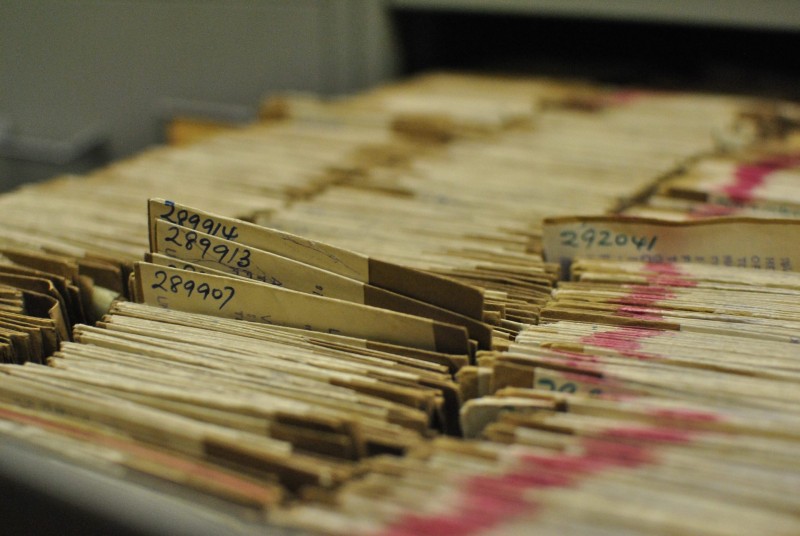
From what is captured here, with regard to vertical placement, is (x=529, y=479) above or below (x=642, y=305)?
below

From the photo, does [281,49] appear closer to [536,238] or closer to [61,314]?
[536,238]

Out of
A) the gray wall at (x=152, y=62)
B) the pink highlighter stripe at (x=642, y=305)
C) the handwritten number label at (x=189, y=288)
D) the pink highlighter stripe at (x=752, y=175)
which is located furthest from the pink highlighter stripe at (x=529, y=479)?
the gray wall at (x=152, y=62)

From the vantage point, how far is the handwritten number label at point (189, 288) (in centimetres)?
149

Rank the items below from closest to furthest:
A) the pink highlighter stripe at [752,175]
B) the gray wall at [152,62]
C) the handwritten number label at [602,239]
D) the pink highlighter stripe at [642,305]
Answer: the pink highlighter stripe at [642,305]
the handwritten number label at [602,239]
the pink highlighter stripe at [752,175]
the gray wall at [152,62]

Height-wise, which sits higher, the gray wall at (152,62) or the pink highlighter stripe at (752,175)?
the gray wall at (152,62)

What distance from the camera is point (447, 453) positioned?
112cm

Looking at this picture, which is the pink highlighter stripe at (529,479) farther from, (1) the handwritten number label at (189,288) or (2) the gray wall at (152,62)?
(2) the gray wall at (152,62)

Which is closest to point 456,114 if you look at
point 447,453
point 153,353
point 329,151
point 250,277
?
point 329,151

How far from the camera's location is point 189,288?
4.93ft

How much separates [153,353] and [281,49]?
2.88 meters

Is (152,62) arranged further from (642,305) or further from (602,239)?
(642,305)

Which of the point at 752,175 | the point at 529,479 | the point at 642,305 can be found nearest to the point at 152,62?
the point at 752,175

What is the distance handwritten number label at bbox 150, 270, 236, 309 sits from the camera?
1487 mm

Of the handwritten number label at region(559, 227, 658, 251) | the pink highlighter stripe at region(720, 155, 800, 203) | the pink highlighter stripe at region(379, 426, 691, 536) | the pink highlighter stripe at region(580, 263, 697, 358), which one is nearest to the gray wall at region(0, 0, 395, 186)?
the pink highlighter stripe at region(720, 155, 800, 203)
